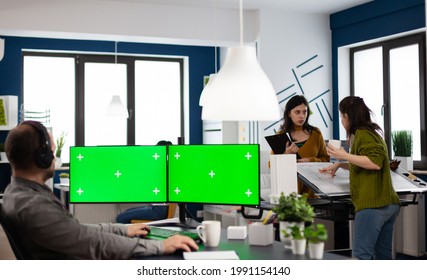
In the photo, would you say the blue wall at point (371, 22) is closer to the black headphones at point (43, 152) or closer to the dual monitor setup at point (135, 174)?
the dual monitor setup at point (135, 174)

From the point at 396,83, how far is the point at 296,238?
388cm

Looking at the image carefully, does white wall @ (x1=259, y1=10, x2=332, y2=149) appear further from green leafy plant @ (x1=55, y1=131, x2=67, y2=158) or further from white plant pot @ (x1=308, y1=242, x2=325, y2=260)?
white plant pot @ (x1=308, y1=242, x2=325, y2=260)

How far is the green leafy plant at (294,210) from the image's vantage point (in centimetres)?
163

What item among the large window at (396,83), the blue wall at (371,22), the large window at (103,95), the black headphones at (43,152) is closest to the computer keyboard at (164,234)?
the black headphones at (43,152)

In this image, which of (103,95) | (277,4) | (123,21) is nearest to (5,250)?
(123,21)

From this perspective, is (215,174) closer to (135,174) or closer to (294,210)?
(135,174)

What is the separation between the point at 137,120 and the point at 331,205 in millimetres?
3979

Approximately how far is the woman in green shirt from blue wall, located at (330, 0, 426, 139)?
94.4 inches

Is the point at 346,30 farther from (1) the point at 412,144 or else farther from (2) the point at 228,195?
(2) the point at 228,195

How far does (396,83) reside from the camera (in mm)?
5180

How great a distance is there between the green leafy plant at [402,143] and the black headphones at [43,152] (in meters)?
3.67

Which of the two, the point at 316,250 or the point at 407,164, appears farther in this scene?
the point at 407,164
